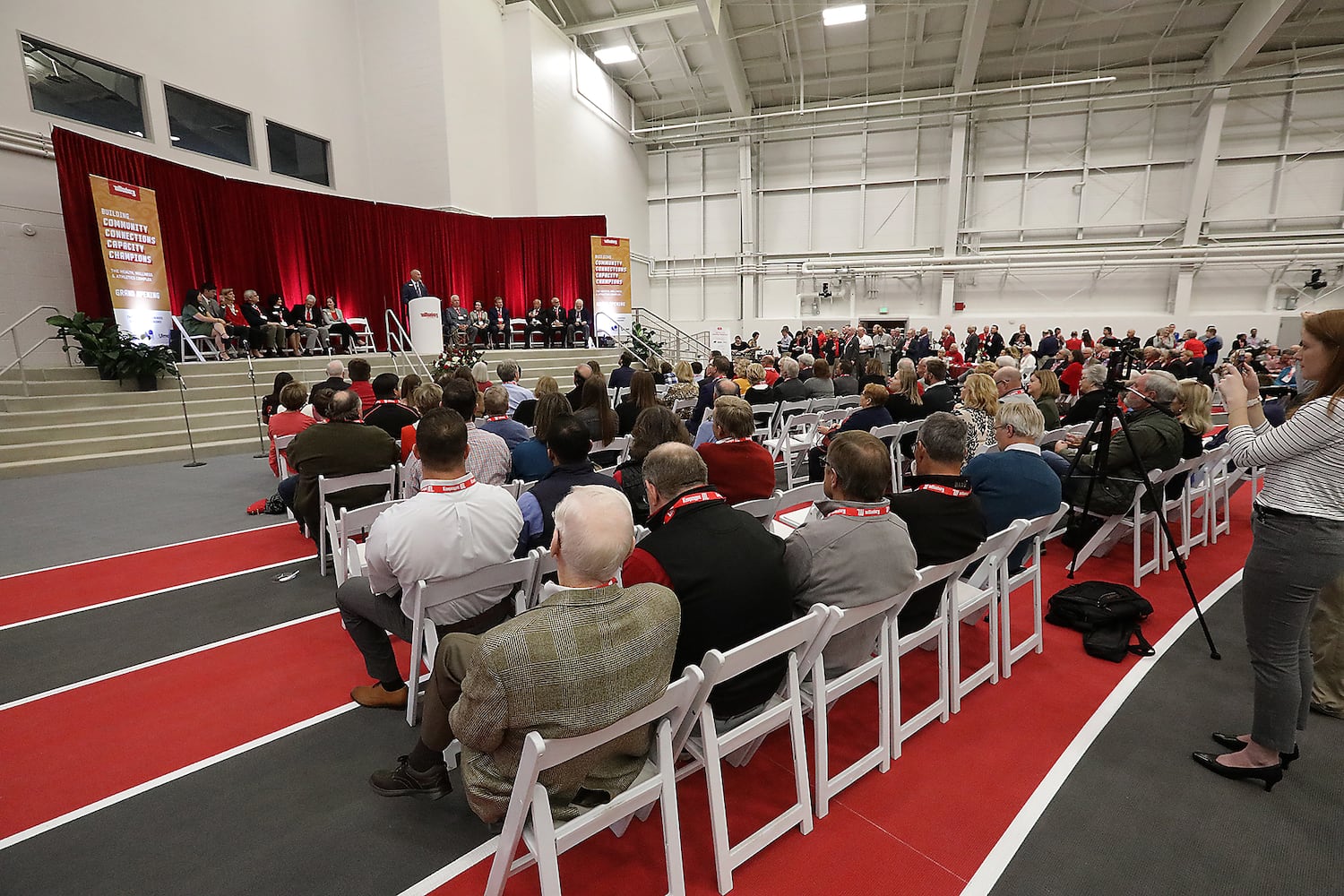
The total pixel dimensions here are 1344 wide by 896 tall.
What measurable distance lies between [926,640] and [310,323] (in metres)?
11.4

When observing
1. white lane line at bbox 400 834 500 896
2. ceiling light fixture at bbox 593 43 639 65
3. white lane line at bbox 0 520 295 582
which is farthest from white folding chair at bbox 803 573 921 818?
ceiling light fixture at bbox 593 43 639 65

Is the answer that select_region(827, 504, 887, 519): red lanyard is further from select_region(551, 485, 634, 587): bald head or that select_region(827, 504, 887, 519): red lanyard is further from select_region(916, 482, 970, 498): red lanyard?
select_region(551, 485, 634, 587): bald head

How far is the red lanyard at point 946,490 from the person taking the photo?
88.3 inches

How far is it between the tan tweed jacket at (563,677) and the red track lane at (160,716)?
1476 mm

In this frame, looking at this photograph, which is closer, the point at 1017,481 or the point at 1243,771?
the point at 1243,771

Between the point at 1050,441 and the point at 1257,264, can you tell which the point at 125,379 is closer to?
the point at 1050,441

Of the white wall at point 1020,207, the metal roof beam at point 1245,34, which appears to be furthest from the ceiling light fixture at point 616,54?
the metal roof beam at point 1245,34

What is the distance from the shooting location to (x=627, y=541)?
143cm

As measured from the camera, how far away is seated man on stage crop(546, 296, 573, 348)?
44.1ft

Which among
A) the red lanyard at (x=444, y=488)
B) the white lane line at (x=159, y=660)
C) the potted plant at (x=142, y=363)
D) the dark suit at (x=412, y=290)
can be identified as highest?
the dark suit at (x=412, y=290)

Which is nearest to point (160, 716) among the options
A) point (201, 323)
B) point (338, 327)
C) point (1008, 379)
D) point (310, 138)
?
point (1008, 379)

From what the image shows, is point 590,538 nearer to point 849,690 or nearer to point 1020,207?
point 849,690

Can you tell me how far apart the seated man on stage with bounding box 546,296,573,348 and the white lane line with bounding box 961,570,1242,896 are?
40.0 ft

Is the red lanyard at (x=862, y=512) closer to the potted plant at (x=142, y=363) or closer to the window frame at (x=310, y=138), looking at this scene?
the potted plant at (x=142, y=363)
